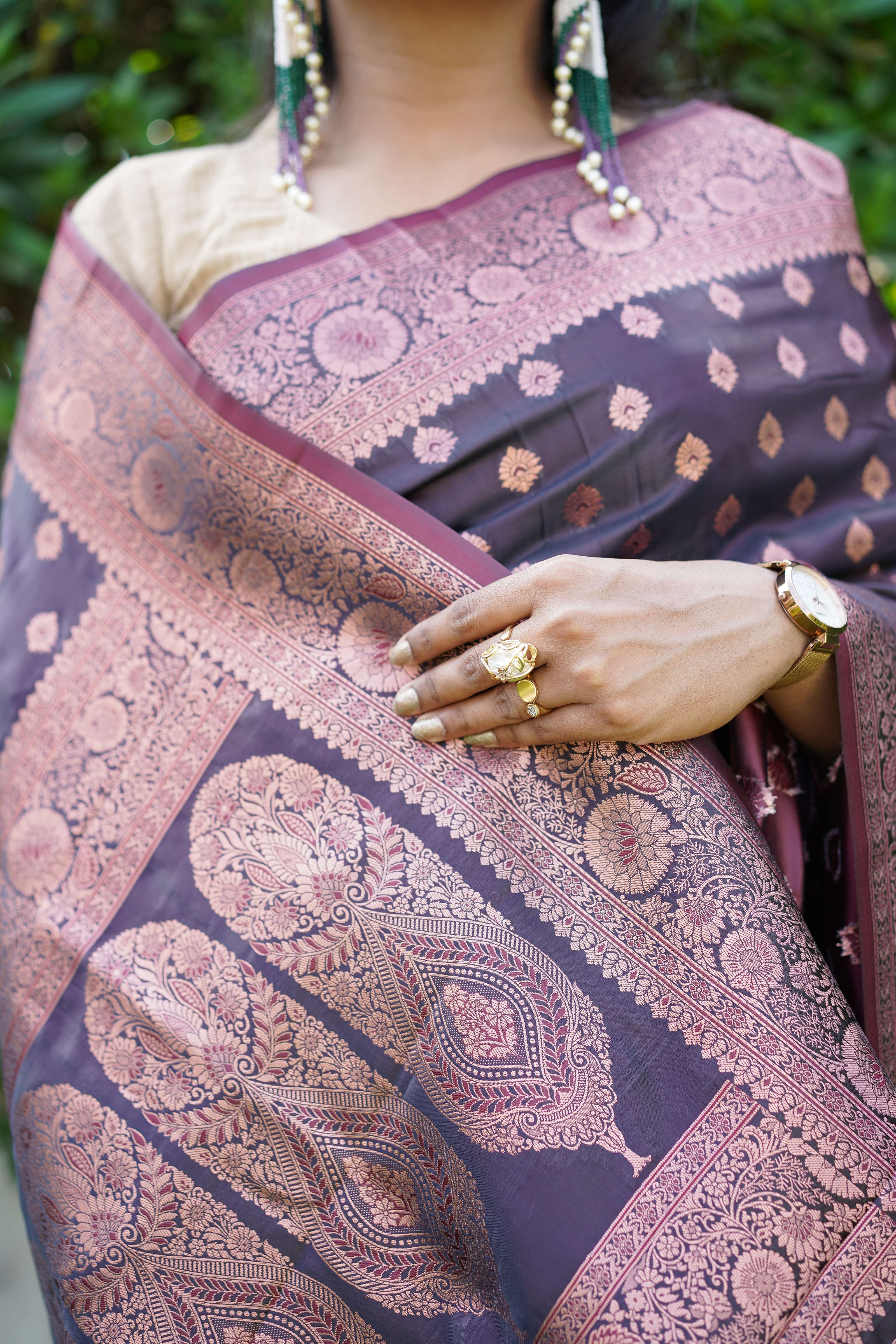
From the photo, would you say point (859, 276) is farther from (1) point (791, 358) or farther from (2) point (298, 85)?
(2) point (298, 85)

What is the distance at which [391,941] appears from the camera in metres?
0.84

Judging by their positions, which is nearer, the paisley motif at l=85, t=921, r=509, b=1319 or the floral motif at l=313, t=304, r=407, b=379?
the paisley motif at l=85, t=921, r=509, b=1319

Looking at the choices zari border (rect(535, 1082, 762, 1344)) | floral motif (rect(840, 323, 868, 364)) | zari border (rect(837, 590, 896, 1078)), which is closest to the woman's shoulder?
floral motif (rect(840, 323, 868, 364))

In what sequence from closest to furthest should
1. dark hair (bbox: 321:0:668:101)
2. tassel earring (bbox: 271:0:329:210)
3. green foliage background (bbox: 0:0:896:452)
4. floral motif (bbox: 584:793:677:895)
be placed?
floral motif (bbox: 584:793:677:895), tassel earring (bbox: 271:0:329:210), dark hair (bbox: 321:0:668:101), green foliage background (bbox: 0:0:896:452)

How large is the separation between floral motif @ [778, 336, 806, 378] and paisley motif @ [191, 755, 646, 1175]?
2.16ft

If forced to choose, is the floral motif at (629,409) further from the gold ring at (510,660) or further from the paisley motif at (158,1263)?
the paisley motif at (158,1263)

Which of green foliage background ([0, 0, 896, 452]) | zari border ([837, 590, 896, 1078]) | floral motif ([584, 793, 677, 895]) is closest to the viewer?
floral motif ([584, 793, 677, 895])

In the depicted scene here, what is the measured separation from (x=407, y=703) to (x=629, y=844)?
0.24m

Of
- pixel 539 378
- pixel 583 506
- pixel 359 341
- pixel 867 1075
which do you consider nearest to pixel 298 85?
pixel 359 341

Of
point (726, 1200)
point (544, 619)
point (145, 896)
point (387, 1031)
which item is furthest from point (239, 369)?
point (726, 1200)

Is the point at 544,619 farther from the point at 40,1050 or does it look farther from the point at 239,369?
the point at 40,1050

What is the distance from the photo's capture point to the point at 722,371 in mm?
A: 1037

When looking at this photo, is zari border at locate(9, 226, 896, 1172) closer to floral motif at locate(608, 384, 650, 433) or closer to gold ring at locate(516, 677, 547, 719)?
gold ring at locate(516, 677, 547, 719)

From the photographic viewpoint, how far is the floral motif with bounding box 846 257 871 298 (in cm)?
116
